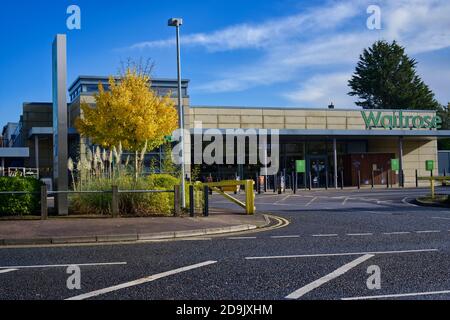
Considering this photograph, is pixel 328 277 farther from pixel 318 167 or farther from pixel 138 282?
pixel 318 167

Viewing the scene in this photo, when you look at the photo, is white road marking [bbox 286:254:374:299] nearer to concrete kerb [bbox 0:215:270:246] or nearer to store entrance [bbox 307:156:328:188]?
concrete kerb [bbox 0:215:270:246]

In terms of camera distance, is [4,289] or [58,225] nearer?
[4,289]

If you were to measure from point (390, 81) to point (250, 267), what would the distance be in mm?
70134

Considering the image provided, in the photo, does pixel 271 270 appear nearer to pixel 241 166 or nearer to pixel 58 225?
pixel 58 225

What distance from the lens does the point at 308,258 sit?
8414 mm

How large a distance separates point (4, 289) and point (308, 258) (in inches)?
181

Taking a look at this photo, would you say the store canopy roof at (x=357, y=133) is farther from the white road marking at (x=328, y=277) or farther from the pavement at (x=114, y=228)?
the white road marking at (x=328, y=277)

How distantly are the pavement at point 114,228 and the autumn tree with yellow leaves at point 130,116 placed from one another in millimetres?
8815

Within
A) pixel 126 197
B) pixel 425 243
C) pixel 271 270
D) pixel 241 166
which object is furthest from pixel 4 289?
pixel 241 166

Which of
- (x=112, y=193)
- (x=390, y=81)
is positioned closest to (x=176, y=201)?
(x=112, y=193)

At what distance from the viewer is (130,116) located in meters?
22.8

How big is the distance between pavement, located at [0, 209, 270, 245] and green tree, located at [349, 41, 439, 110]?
62.0 meters

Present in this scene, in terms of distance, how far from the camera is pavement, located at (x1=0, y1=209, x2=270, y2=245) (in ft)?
35.9

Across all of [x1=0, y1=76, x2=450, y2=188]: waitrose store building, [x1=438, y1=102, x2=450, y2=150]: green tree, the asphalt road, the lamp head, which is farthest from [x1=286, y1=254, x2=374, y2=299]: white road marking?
[x1=438, y1=102, x2=450, y2=150]: green tree
